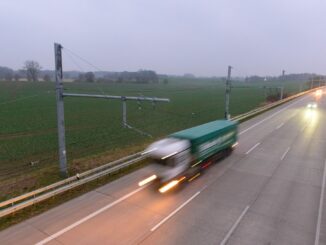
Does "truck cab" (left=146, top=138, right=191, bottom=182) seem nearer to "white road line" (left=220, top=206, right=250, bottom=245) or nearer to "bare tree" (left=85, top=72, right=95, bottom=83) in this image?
"white road line" (left=220, top=206, right=250, bottom=245)

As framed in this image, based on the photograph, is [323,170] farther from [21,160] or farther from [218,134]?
[21,160]

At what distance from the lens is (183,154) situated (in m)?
15.0

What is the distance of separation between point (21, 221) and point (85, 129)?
2279 centimetres

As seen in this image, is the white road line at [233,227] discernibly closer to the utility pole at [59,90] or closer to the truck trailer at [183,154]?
the truck trailer at [183,154]

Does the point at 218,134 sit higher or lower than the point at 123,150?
higher

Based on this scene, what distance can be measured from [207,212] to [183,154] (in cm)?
363

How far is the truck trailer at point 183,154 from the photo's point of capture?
14414 millimetres

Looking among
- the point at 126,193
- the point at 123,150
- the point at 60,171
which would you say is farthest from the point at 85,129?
the point at 126,193

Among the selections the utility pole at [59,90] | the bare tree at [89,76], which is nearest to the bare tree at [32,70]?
the bare tree at [89,76]

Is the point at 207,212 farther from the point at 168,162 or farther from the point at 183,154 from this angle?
the point at 183,154

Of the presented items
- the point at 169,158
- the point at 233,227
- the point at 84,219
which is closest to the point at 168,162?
the point at 169,158

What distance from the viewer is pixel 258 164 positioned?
20.3 meters

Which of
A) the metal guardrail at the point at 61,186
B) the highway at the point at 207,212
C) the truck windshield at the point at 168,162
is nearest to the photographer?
the highway at the point at 207,212

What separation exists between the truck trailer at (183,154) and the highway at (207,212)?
777mm
